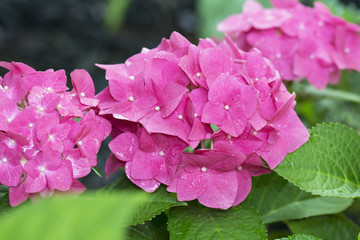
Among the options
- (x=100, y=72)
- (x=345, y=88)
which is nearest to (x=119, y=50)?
(x=100, y=72)

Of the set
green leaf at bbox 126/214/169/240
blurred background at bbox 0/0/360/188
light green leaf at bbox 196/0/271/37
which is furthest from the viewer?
blurred background at bbox 0/0/360/188

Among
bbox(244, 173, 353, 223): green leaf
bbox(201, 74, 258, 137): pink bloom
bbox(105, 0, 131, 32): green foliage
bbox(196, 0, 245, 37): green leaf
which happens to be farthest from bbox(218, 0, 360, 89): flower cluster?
bbox(105, 0, 131, 32): green foliage

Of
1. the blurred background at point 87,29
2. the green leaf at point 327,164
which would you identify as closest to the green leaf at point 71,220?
the green leaf at point 327,164

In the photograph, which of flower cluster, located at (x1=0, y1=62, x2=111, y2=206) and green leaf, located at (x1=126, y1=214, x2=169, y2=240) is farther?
green leaf, located at (x1=126, y1=214, x2=169, y2=240)

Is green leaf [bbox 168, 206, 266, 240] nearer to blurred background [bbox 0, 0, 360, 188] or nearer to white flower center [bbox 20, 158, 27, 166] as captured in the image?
white flower center [bbox 20, 158, 27, 166]

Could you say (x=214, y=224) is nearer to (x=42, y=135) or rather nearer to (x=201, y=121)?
(x=201, y=121)

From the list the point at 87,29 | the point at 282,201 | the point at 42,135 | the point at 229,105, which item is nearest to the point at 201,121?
the point at 229,105

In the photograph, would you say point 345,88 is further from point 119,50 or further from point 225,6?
point 119,50
